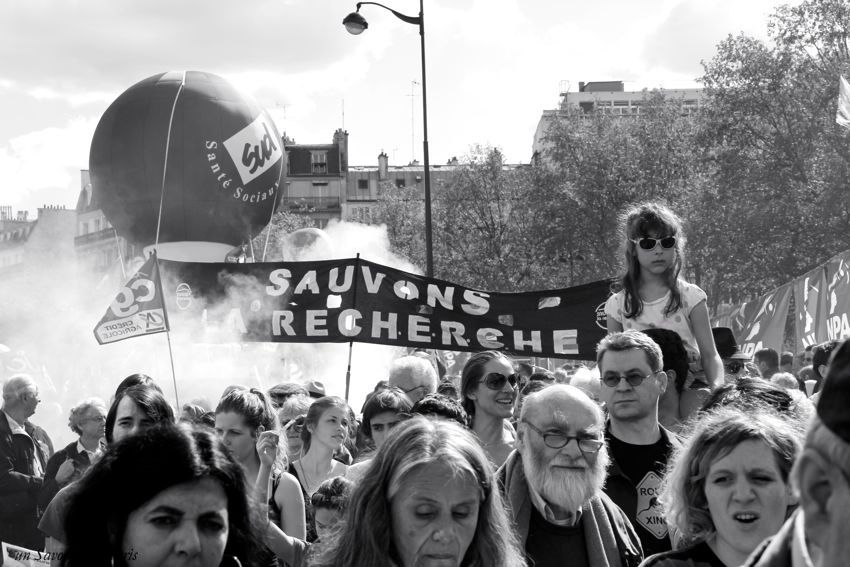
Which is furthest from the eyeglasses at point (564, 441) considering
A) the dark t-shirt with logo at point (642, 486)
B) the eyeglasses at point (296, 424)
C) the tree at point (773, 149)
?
the tree at point (773, 149)

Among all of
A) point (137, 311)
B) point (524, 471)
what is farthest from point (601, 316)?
point (524, 471)

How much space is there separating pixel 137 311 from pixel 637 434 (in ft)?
25.8

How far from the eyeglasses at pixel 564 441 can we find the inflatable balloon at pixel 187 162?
2026 cm

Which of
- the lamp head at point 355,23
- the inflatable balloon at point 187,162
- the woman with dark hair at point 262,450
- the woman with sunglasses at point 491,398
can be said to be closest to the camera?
the woman with dark hair at point 262,450

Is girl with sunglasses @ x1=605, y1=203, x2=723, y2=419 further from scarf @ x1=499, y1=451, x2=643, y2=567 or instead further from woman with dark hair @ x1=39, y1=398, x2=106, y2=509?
woman with dark hair @ x1=39, y1=398, x2=106, y2=509

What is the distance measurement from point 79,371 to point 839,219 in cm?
2215

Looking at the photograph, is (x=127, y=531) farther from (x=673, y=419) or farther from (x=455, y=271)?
(x=455, y=271)

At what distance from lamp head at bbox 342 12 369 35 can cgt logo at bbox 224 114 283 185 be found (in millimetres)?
4024

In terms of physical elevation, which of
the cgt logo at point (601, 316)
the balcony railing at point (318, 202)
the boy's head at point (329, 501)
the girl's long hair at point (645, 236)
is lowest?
the boy's head at point (329, 501)

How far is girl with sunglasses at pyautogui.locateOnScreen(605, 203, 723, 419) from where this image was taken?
19.0 feet

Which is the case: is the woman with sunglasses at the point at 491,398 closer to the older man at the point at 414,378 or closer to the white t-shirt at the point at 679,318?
the white t-shirt at the point at 679,318

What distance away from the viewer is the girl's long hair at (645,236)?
5801 millimetres

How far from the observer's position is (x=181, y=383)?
60.0ft

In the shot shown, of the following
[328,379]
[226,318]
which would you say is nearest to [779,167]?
[328,379]
